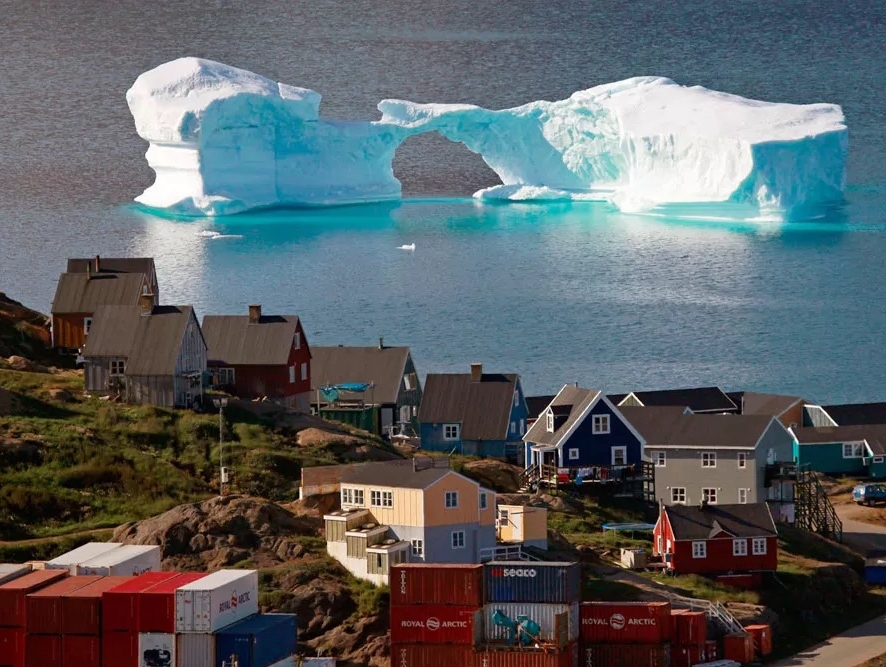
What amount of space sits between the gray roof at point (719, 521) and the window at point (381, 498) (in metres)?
5.95

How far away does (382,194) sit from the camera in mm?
97500

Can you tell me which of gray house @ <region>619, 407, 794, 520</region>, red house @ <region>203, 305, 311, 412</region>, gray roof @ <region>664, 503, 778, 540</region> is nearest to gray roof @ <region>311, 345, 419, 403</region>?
red house @ <region>203, 305, 311, 412</region>

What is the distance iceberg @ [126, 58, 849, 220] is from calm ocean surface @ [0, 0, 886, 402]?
2.50 m

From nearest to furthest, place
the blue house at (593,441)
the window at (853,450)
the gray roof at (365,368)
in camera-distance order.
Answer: the blue house at (593,441) → the gray roof at (365,368) → the window at (853,450)

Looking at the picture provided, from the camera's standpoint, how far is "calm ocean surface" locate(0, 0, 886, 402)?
74.5 metres

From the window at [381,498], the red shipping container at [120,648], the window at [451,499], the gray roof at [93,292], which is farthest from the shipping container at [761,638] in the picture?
the gray roof at [93,292]

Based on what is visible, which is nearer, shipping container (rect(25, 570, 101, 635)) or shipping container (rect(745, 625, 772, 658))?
shipping container (rect(25, 570, 101, 635))

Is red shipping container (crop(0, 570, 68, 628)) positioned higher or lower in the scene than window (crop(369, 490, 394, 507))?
lower

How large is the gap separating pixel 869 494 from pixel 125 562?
2225cm

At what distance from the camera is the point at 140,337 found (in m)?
44.3

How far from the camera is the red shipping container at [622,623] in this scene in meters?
32.4

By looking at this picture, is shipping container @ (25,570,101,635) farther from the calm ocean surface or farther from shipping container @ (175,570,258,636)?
the calm ocean surface

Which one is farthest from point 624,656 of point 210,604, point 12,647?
point 12,647

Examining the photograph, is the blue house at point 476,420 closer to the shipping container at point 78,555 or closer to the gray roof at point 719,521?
the gray roof at point 719,521
